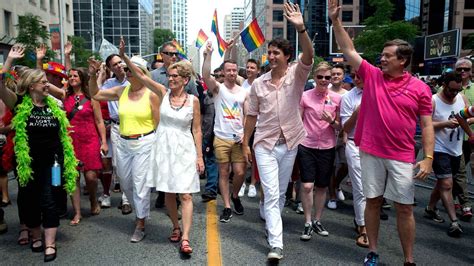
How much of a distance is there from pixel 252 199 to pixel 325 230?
5.72 feet

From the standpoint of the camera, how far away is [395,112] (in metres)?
3.54

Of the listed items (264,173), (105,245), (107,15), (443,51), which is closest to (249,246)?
(264,173)

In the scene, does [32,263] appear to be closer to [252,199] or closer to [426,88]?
[252,199]

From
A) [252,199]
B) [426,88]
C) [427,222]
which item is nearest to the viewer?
[426,88]

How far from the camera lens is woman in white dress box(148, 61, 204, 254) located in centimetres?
422

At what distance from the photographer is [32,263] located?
393 cm

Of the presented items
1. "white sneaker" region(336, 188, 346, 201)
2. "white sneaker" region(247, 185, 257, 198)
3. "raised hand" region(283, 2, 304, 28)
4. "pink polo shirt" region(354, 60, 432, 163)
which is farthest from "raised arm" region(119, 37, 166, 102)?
"white sneaker" region(336, 188, 346, 201)

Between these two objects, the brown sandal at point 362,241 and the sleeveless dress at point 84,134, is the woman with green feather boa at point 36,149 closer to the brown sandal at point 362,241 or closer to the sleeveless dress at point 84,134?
the sleeveless dress at point 84,134

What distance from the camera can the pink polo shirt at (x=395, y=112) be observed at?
11.6 ft

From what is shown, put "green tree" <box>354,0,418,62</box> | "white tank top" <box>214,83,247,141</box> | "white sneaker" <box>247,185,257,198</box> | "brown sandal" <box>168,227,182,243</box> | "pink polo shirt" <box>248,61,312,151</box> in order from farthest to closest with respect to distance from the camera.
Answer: "green tree" <box>354,0,418,62</box> → "white sneaker" <box>247,185,257,198</box> → "white tank top" <box>214,83,247,141</box> → "brown sandal" <box>168,227,182,243</box> → "pink polo shirt" <box>248,61,312,151</box>

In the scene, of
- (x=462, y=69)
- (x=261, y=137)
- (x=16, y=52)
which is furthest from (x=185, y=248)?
(x=462, y=69)

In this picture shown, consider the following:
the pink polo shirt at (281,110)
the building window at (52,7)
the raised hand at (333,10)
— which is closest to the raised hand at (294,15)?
the raised hand at (333,10)

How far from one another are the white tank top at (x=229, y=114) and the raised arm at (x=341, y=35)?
2.20 meters

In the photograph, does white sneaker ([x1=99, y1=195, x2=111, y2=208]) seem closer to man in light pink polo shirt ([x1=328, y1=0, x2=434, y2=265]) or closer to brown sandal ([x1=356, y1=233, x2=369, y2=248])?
brown sandal ([x1=356, y1=233, x2=369, y2=248])
